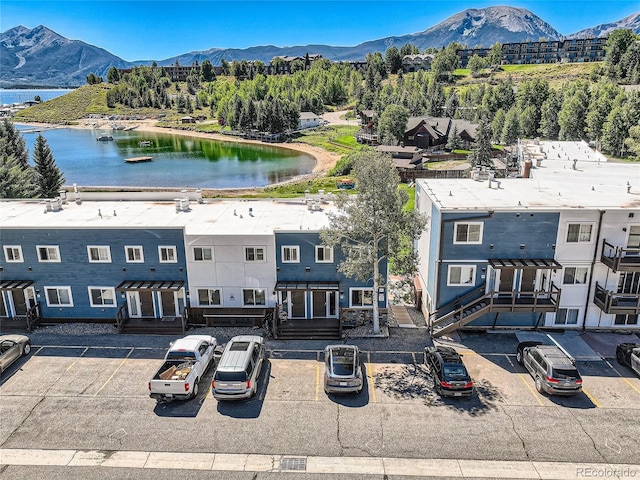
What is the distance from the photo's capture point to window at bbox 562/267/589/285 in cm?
2572

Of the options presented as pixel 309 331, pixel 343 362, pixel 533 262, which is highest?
pixel 533 262

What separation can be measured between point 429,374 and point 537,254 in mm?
9376

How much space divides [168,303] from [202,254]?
151 inches

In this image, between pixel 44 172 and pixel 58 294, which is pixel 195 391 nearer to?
pixel 58 294

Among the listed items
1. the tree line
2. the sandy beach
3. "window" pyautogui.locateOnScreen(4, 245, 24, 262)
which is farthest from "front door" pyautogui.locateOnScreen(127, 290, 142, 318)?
the sandy beach

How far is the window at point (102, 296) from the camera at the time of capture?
89.4 feet

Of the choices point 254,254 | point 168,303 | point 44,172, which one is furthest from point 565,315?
point 44,172

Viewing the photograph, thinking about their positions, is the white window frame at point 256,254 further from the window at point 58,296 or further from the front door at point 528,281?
the front door at point 528,281

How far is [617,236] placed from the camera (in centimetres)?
2497

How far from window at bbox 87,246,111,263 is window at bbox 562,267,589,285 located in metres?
26.2

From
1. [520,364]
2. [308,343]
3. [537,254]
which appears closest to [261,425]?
[308,343]

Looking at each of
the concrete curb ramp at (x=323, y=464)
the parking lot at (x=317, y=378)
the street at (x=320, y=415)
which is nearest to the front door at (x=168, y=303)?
the parking lot at (x=317, y=378)

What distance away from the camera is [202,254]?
26.4m

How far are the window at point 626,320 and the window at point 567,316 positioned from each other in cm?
221
